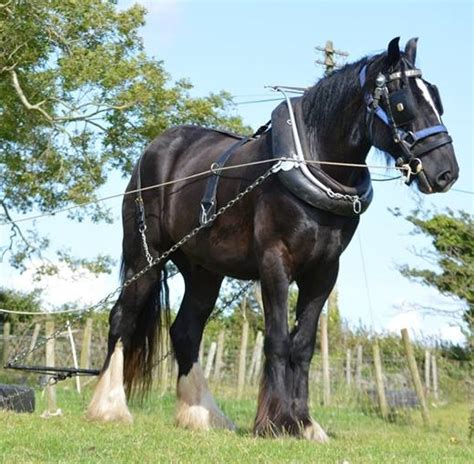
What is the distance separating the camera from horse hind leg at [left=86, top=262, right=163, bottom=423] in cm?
852

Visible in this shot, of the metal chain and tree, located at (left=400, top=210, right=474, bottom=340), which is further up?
tree, located at (left=400, top=210, right=474, bottom=340)

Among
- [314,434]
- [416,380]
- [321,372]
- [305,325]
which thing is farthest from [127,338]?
[321,372]

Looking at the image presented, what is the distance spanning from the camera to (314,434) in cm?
698

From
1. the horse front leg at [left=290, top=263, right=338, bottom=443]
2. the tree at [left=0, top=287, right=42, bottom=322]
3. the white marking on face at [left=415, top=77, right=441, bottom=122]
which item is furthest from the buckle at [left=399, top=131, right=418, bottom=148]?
the tree at [left=0, top=287, right=42, bottom=322]

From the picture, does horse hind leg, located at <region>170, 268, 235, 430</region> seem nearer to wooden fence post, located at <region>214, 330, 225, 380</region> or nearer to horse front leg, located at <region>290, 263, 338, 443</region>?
horse front leg, located at <region>290, 263, 338, 443</region>

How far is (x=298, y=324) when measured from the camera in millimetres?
7352

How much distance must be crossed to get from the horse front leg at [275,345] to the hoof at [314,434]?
0.16 metres

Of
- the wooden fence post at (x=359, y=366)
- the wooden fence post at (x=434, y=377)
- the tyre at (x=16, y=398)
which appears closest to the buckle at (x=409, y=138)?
the tyre at (x=16, y=398)

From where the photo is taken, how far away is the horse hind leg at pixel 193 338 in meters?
8.50

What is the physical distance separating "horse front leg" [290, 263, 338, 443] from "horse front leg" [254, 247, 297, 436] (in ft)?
0.97

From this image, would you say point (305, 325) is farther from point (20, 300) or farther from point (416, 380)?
point (20, 300)

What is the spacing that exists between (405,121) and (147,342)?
3.57 m

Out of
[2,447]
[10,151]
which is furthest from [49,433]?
[10,151]

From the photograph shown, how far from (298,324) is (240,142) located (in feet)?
5.39
